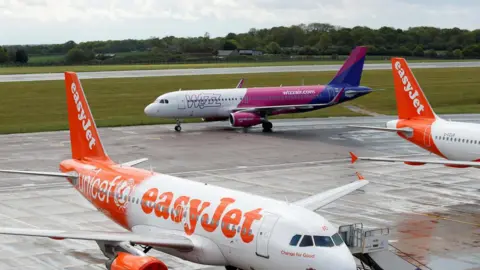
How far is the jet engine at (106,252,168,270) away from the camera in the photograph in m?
26.7

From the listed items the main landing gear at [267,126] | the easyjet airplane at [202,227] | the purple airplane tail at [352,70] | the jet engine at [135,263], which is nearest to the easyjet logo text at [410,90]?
the easyjet airplane at [202,227]

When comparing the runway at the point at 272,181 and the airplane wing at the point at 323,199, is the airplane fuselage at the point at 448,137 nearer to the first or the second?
the runway at the point at 272,181

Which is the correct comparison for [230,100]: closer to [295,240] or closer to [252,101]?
[252,101]

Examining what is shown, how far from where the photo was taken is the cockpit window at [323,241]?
84.4ft

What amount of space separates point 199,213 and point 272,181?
25222 millimetres

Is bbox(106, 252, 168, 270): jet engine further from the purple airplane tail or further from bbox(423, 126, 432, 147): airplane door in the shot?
the purple airplane tail

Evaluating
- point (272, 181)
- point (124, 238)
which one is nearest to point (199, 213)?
point (124, 238)

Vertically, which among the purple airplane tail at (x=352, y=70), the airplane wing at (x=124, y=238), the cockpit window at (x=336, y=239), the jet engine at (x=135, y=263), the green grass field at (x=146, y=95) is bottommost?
the green grass field at (x=146, y=95)

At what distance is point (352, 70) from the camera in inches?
3452

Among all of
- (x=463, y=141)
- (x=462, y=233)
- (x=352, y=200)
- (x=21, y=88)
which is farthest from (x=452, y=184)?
(x=21, y=88)

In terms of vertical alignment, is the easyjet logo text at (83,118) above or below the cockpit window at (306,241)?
above

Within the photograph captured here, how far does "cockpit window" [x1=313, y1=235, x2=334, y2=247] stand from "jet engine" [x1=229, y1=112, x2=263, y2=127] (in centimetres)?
5400

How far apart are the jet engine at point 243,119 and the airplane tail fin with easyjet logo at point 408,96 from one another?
25612 mm

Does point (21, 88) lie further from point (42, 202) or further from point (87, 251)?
point (87, 251)
